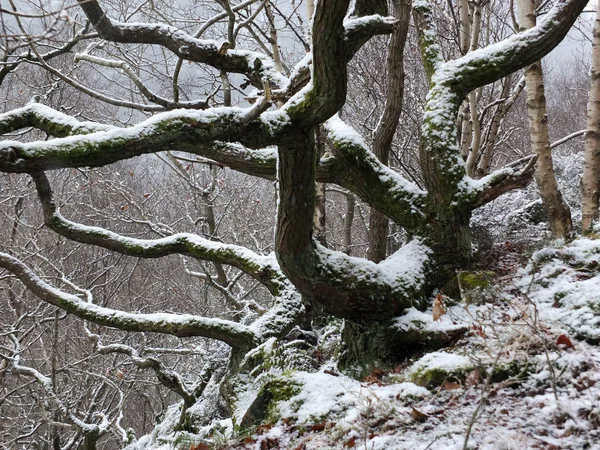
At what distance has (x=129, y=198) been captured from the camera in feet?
32.4

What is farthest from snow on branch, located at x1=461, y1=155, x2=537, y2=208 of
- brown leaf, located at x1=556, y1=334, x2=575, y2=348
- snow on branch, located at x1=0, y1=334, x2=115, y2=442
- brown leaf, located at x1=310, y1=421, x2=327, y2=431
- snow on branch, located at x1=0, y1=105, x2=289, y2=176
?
snow on branch, located at x1=0, y1=334, x2=115, y2=442

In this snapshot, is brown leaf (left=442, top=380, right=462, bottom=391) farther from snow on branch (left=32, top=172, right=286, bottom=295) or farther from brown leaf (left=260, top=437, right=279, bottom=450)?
snow on branch (left=32, top=172, right=286, bottom=295)

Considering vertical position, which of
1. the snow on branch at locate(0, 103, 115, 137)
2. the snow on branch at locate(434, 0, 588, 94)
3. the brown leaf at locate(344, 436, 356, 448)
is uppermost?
the snow on branch at locate(434, 0, 588, 94)

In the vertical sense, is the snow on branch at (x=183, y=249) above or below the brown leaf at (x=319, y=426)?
above

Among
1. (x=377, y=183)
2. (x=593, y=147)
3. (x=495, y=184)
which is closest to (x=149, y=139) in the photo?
(x=377, y=183)

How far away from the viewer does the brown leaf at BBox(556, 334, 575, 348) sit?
8.09ft

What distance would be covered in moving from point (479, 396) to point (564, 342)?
1.95ft

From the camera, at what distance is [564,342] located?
97.3 inches

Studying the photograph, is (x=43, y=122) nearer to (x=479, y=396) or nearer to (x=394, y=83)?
(x=479, y=396)

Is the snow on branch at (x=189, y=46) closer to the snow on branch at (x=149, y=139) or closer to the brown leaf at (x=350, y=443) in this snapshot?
the snow on branch at (x=149, y=139)

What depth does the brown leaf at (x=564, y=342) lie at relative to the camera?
246cm

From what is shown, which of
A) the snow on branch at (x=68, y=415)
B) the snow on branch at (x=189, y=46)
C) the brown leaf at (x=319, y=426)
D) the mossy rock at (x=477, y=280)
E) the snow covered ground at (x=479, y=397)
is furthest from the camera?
the snow on branch at (x=68, y=415)

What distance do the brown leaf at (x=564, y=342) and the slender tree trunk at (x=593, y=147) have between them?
3.65 meters

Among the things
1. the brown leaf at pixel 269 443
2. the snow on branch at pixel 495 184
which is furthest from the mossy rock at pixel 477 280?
the brown leaf at pixel 269 443
